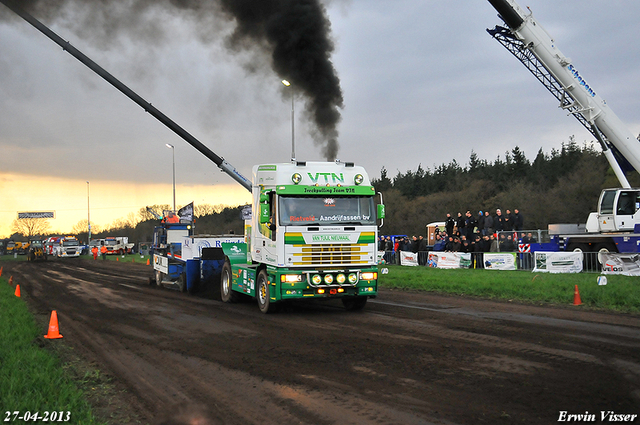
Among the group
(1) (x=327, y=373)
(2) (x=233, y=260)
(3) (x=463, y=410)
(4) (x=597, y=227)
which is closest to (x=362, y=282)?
(2) (x=233, y=260)

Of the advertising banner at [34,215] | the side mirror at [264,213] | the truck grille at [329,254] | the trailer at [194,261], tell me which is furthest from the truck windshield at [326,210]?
the advertising banner at [34,215]

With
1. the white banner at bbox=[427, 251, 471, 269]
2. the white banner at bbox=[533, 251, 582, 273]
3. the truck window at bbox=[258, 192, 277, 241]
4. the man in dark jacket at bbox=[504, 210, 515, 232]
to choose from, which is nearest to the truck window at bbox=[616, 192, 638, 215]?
the white banner at bbox=[533, 251, 582, 273]

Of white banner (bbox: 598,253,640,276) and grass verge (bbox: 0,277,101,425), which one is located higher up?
white banner (bbox: 598,253,640,276)

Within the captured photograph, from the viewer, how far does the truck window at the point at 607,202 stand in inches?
845

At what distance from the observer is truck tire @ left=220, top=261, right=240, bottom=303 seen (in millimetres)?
15281

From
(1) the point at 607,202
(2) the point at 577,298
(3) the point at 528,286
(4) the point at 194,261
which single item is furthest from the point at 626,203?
(4) the point at 194,261

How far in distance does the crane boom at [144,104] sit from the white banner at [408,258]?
8.82 meters

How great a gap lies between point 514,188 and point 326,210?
1927 inches

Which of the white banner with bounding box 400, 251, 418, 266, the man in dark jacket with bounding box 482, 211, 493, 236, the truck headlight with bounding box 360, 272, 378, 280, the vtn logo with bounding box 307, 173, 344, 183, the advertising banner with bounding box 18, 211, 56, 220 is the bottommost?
the white banner with bounding box 400, 251, 418, 266

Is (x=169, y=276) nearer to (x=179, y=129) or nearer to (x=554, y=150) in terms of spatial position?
(x=179, y=129)

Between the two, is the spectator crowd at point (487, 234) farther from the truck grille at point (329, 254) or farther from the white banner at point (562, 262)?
the truck grille at point (329, 254)

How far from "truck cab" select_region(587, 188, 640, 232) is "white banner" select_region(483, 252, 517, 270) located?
3.95 meters

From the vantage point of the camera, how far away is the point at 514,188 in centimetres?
5650

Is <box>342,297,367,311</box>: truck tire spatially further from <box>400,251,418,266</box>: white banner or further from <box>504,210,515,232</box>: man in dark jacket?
<box>400,251,418,266</box>: white banner
